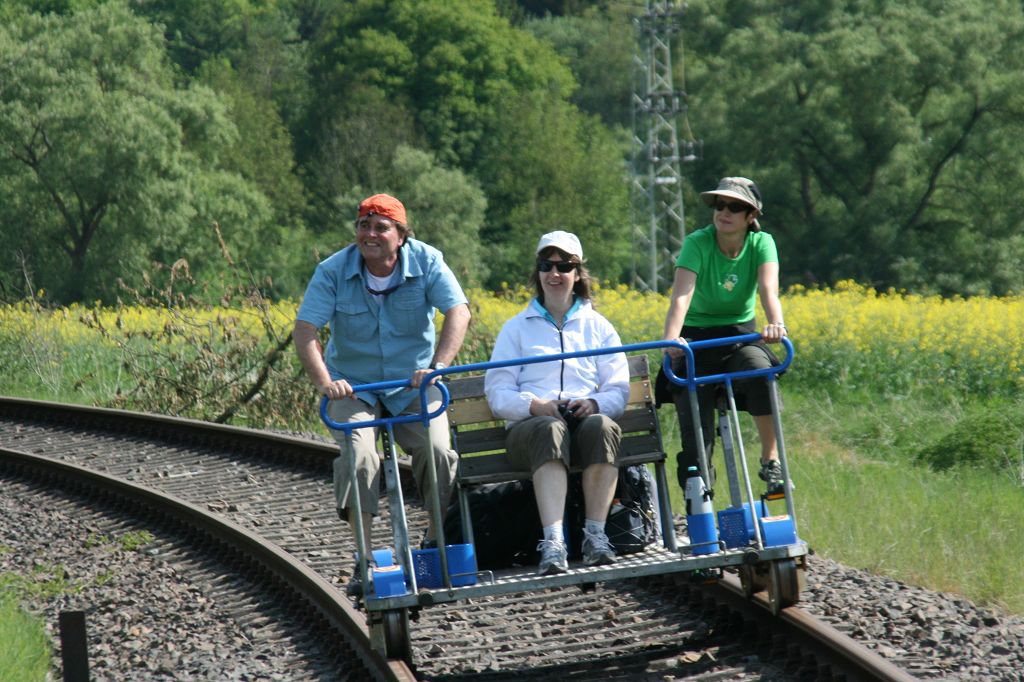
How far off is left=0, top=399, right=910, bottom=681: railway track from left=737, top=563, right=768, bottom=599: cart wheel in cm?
6

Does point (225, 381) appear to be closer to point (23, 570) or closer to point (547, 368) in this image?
point (23, 570)

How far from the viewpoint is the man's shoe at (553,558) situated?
6.18 meters

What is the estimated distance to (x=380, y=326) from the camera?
21.9 feet

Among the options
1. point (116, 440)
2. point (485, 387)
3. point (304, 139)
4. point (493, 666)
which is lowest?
point (493, 666)

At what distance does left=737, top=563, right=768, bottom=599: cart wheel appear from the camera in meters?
6.73

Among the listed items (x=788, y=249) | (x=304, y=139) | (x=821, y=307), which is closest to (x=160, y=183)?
(x=788, y=249)

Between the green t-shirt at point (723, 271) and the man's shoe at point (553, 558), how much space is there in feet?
4.80

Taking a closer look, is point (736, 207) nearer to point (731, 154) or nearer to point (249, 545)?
point (249, 545)

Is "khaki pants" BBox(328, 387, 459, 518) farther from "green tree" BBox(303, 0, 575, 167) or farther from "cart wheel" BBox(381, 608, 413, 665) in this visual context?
"green tree" BBox(303, 0, 575, 167)

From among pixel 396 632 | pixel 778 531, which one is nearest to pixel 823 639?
pixel 778 531

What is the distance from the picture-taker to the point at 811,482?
10938mm

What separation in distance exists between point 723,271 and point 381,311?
163cm

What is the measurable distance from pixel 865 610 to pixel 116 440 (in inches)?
395

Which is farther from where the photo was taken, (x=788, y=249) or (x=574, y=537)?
(x=788, y=249)
